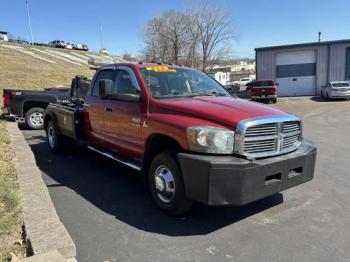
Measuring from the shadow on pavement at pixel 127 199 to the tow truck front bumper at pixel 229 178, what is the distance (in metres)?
0.57

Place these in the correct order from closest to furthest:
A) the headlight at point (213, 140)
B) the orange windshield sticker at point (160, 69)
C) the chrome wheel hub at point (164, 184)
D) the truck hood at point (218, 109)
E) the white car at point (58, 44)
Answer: the headlight at point (213, 140)
the truck hood at point (218, 109)
the chrome wheel hub at point (164, 184)
the orange windshield sticker at point (160, 69)
the white car at point (58, 44)

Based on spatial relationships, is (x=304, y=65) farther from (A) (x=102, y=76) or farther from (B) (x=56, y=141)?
(A) (x=102, y=76)

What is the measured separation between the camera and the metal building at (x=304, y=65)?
31.4 m

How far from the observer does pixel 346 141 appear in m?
10.9

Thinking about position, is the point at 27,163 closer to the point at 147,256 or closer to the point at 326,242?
the point at 147,256

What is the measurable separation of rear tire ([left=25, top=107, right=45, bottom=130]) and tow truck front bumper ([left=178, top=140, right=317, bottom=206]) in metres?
9.88

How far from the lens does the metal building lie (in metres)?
31.4

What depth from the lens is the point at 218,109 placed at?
15.5 feet

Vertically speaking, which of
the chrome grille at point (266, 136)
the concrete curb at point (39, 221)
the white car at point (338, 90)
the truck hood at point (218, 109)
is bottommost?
the white car at point (338, 90)

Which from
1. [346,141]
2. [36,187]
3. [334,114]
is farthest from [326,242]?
[334,114]

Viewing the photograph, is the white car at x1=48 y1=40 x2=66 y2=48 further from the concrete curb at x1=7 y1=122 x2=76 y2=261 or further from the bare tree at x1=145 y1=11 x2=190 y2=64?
the concrete curb at x1=7 y1=122 x2=76 y2=261

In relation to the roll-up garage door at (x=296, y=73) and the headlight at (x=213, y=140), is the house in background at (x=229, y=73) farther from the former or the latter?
the headlight at (x=213, y=140)

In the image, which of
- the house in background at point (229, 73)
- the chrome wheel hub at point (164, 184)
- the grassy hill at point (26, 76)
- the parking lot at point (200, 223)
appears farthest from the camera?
the house in background at point (229, 73)

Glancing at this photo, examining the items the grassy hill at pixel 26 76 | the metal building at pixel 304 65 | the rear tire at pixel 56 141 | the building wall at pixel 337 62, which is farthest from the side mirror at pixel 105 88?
the building wall at pixel 337 62
